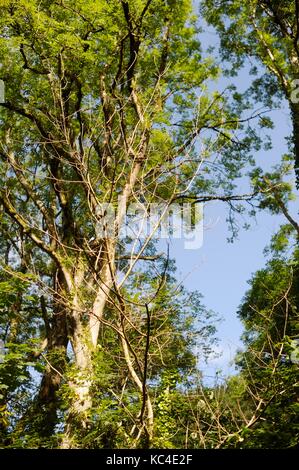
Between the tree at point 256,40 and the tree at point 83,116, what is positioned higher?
the tree at point 256,40

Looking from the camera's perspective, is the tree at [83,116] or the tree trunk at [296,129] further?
the tree trunk at [296,129]

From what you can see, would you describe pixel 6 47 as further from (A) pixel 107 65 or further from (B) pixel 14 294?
(B) pixel 14 294

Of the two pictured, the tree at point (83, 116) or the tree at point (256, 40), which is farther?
the tree at point (256, 40)

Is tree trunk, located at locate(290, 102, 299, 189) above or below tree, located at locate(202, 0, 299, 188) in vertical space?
below

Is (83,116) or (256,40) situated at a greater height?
(256,40)

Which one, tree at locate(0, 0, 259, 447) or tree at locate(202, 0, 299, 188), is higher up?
tree at locate(202, 0, 299, 188)

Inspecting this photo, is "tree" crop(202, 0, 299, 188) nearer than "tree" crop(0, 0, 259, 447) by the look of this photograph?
No

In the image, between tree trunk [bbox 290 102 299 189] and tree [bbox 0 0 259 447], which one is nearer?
tree [bbox 0 0 259 447]

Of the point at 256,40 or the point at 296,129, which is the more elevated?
the point at 256,40

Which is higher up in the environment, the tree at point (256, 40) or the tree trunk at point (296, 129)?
the tree at point (256, 40)

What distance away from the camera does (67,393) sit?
6570mm
